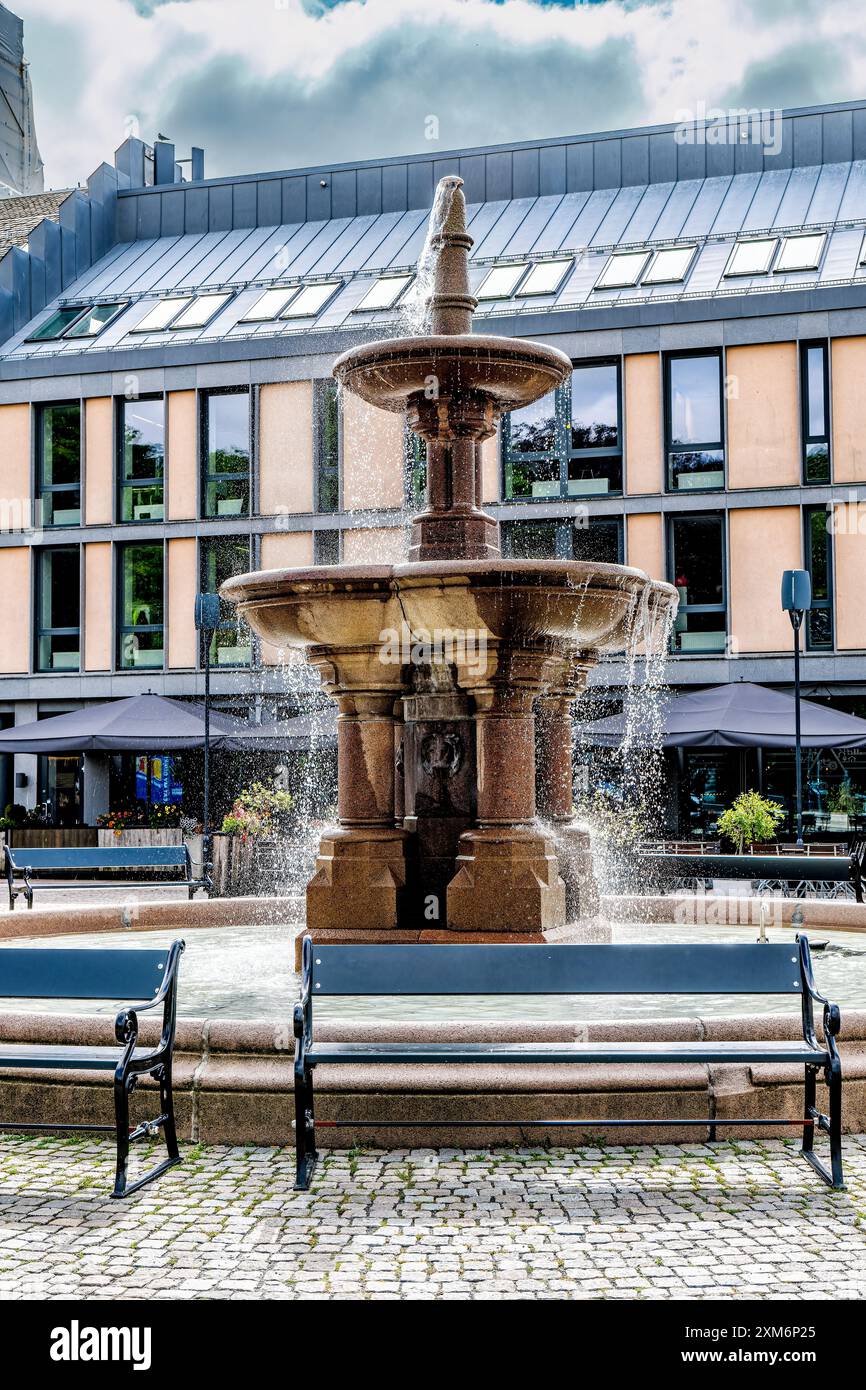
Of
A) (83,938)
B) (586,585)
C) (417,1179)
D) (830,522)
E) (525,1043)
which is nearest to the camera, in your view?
(417,1179)

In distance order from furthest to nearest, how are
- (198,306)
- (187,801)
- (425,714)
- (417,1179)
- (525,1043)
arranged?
(198,306) → (187,801) → (425,714) → (525,1043) → (417,1179)

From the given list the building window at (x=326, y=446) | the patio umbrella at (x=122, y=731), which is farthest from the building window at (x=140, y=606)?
the patio umbrella at (x=122, y=731)

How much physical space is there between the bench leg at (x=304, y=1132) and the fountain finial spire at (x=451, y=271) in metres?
5.95

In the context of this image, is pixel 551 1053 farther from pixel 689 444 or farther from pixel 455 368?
pixel 689 444

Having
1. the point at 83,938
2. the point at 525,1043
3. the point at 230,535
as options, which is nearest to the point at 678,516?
the point at 230,535

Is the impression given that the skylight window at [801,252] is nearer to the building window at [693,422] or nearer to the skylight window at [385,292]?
the building window at [693,422]

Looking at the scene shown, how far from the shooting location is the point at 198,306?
34.3m

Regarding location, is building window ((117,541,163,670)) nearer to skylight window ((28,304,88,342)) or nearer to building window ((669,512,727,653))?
skylight window ((28,304,88,342))

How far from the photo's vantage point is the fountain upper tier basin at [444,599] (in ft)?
27.9

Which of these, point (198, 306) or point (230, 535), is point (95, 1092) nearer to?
point (230, 535)

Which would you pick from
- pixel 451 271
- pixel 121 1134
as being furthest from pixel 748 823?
pixel 121 1134

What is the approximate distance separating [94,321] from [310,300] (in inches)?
215

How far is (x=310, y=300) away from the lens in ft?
108
